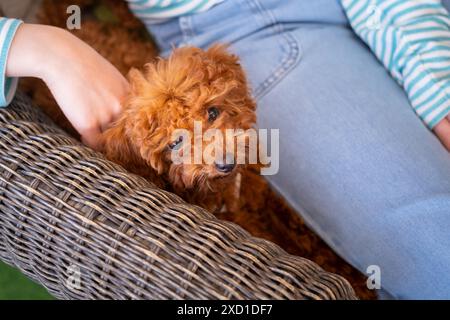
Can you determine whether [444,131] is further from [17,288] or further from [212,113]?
[17,288]

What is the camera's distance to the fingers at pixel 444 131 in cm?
123

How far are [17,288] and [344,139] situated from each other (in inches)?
50.4

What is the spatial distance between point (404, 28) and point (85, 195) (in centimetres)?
98

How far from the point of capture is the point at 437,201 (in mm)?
1069

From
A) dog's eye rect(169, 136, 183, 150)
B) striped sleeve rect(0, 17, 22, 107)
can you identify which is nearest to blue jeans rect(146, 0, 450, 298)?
dog's eye rect(169, 136, 183, 150)

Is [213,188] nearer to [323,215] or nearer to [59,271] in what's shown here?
[323,215]

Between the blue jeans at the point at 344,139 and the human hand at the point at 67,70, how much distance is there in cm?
42

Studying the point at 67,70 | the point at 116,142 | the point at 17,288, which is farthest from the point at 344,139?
the point at 17,288

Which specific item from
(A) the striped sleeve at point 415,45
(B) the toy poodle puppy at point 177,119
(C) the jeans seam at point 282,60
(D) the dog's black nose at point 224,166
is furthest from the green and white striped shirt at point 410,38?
(D) the dog's black nose at point 224,166

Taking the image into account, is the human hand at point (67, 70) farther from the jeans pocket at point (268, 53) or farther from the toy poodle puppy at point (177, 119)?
the jeans pocket at point (268, 53)

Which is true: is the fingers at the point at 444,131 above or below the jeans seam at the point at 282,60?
below

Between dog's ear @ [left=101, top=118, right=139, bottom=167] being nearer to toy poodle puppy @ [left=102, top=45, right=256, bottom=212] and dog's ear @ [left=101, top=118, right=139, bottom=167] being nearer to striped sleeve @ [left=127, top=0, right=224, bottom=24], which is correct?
toy poodle puppy @ [left=102, top=45, right=256, bottom=212]

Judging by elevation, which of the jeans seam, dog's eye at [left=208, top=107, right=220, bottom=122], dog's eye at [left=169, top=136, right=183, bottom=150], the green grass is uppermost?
the jeans seam

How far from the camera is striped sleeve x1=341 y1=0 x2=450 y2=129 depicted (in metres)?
1.22
